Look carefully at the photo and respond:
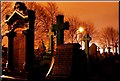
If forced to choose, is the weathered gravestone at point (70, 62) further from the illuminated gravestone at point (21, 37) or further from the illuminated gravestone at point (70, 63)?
the illuminated gravestone at point (21, 37)

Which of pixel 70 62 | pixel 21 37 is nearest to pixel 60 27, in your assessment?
pixel 21 37

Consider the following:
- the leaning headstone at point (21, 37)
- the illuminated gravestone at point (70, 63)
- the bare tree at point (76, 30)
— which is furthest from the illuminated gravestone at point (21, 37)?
the bare tree at point (76, 30)

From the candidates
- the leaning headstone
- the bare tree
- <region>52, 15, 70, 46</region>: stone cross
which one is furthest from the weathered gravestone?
the bare tree

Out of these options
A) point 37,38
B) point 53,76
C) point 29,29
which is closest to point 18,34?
point 29,29

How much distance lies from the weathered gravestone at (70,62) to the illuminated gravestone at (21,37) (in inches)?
47.6

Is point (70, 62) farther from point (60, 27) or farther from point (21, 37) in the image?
point (60, 27)

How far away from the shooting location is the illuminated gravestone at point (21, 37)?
1038 cm

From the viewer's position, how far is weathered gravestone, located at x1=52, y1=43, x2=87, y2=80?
369 inches

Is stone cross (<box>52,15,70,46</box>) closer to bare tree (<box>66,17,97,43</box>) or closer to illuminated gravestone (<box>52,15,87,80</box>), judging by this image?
illuminated gravestone (<box>52,15,87,80</box>)

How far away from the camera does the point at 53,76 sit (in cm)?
951

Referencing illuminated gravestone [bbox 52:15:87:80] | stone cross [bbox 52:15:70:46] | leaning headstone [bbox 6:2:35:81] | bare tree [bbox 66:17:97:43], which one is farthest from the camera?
bare tree [bbox 66:17:97:43]

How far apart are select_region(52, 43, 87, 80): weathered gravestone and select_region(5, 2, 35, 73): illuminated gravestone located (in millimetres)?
1210

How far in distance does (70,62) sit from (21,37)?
329 cm

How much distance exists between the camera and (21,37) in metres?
11.8
